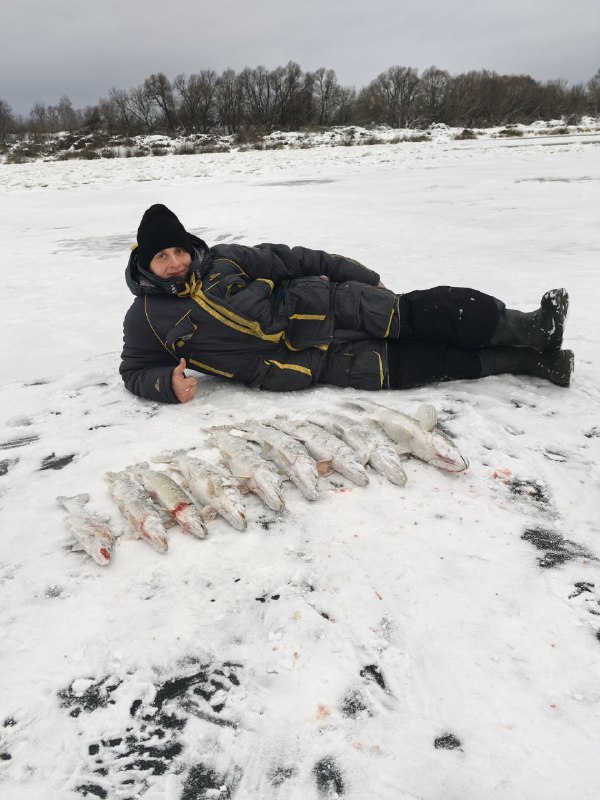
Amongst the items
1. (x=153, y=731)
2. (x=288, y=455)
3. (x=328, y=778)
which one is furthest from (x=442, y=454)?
(x=153, y=731)

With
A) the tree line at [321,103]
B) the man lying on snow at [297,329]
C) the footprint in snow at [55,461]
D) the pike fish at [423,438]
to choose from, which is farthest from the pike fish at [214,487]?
the tree line at [321,103]

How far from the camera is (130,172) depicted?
18.4 meters

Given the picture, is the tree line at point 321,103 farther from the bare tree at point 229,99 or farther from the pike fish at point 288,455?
the pike fish at point 288,455

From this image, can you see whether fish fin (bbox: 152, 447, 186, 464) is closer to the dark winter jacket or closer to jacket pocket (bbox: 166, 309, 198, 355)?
the dark winter jacket

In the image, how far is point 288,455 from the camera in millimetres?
2803

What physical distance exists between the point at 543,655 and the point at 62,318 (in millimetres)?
5152

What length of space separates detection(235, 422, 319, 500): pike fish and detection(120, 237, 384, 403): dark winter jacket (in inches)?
24.3

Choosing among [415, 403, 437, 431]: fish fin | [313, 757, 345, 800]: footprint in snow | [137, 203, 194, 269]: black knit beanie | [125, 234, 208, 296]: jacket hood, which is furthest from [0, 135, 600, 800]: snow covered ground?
[137, 203, 194, 269]: black knit beanie

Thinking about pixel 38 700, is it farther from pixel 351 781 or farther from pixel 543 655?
pixel 543 655

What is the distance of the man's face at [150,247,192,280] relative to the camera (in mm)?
3369

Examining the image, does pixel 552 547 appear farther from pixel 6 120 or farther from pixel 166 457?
pixel 6 120

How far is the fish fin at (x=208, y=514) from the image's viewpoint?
8.29 ft

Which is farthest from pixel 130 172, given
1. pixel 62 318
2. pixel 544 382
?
pixel 544 382

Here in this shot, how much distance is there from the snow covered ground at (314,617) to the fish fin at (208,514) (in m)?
0.07
